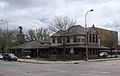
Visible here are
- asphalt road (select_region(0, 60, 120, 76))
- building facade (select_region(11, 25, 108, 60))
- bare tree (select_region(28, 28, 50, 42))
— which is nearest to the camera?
asphalt road (select_region(0, 60, 120, 76))

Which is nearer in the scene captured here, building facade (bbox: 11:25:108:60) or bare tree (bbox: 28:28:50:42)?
building facade (bbox: 11:25:108:60)

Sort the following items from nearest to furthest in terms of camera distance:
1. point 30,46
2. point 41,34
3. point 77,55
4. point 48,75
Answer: point 48,75
point 77,55
point 30,46
point 41,34

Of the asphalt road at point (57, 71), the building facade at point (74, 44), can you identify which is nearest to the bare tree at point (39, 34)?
the building facade at point (74, 44)

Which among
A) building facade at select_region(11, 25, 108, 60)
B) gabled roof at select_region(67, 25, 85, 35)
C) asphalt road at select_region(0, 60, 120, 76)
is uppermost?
gabled roof at select_region(67, 25, 85, 35)

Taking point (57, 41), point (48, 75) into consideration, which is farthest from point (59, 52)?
point (48, 75)

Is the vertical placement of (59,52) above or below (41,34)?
below

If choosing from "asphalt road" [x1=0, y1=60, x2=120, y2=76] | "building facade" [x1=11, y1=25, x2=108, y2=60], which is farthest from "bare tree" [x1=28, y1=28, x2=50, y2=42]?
"asphalt road" [x1=0, y1=60, x2=120, y2=76]

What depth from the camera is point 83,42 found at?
63.2m

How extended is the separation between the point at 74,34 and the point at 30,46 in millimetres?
16930

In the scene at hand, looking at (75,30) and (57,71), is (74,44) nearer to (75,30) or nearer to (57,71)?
(75,30)

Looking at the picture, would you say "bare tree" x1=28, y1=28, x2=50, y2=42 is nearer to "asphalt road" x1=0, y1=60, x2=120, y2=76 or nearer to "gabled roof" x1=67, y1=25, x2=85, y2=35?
"gabled roof" x1=67, y1=25, x2=85, y2=35

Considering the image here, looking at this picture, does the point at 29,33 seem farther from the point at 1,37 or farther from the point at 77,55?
the point at 77,55

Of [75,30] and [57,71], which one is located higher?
[75,30]

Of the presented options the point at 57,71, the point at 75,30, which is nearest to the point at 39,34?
the point at 75,30
